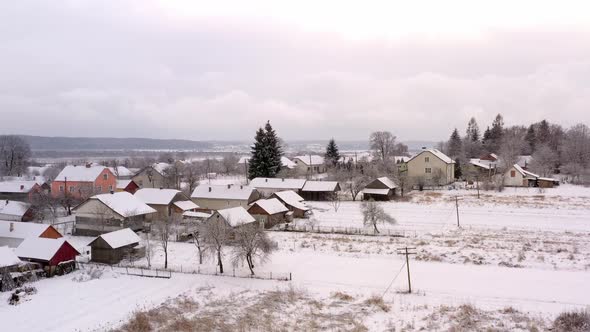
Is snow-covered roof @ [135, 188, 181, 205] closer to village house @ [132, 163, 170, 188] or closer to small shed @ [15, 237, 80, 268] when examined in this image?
small shed @ [15, 237, 80, 268]

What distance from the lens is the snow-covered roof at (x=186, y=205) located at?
172ft

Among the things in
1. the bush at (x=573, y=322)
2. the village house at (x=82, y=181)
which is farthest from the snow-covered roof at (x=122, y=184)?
the bush at (x=573, y=322)

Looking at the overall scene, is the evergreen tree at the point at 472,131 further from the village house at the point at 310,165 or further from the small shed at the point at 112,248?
the small shed at the point at 112,248

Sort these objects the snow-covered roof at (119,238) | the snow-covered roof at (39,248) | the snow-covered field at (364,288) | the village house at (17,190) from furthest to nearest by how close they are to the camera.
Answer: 1. the village house at (17,190)
2. the snow-covered roof at (119,238)
3. the snow-covered roof at (39,248)
4. the snow-covered field at (364,288)

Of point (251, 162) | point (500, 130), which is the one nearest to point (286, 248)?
point (251, 162)

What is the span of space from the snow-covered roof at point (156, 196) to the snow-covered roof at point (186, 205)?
1109 mm

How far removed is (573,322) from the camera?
20250mm

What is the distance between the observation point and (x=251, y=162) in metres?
76.8

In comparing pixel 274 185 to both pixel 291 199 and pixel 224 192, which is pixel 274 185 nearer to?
pixel 224 192

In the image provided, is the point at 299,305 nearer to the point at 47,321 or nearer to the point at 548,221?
the point at 47,321

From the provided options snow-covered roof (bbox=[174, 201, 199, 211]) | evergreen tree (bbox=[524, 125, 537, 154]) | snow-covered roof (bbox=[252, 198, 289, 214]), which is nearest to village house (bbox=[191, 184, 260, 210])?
snow-covered roof (bbox=[174, 201, 199, 211])

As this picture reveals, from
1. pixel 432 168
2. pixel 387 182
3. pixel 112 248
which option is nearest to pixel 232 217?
pixel 112 248

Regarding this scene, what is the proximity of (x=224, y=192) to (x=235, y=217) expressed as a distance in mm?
16618

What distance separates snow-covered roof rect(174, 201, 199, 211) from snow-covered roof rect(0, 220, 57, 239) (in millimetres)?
17095
